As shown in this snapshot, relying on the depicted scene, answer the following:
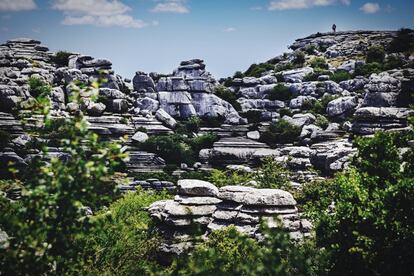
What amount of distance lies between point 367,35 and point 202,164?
7441 centimetres

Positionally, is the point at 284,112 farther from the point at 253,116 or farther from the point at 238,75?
the point at 238,75

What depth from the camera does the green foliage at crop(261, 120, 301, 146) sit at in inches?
2080

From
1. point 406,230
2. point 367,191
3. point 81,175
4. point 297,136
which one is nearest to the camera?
point 81,175

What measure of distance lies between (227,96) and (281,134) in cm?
1744

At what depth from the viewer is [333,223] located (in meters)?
13.9

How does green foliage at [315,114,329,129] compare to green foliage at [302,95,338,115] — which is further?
green foliage at [302,95,338,115]

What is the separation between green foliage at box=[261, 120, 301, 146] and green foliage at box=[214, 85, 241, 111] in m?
12.6

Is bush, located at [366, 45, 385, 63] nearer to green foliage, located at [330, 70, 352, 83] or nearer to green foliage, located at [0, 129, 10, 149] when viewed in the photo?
green foliage, located at [330, 70, 352, 83]

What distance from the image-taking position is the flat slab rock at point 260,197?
72.7 ft

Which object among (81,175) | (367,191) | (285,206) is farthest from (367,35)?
(81,175)

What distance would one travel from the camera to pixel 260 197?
73.1 ft

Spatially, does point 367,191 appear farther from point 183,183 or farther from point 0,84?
point 0,84

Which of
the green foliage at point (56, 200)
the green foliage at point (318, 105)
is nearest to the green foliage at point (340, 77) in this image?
the green foliage at point (318, 105)

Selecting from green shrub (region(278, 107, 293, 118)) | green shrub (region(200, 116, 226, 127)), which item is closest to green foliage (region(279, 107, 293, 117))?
green shrub (region(278, 107, 293, 118))
